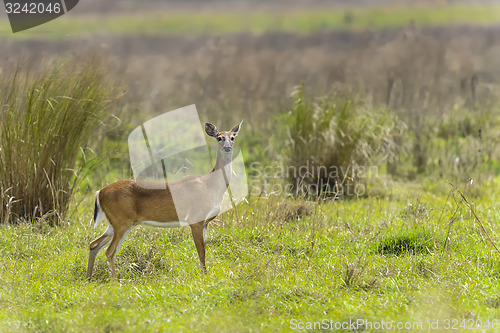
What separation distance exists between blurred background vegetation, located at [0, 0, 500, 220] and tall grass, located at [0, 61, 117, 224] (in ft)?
0.06

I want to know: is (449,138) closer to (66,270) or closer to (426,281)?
(426,281)

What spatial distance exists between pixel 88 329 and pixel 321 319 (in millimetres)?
1562

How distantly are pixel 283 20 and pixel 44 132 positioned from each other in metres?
28.7

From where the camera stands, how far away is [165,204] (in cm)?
545

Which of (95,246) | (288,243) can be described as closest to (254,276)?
(288,243)

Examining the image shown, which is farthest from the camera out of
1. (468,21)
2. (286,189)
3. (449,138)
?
(468,21)

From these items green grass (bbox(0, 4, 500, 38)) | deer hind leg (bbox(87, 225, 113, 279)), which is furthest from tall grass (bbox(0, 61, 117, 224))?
green grass (bbox(0, 4, 500, 38))

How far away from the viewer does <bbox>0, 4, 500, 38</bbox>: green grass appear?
3172 cm

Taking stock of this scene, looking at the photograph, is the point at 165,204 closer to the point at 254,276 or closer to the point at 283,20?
the point at 254,276

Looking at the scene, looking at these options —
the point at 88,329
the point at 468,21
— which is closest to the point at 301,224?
the point at 88,329

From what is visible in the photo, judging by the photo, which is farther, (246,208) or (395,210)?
(395,210)

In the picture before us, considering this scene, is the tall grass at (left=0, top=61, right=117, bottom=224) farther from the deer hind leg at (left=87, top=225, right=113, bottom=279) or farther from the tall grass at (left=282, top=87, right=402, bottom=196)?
the tall grass at (left=282, top=87, right=402, bottom=196)

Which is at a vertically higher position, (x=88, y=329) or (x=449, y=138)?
(x=88, y=329)

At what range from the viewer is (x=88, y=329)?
462cm
